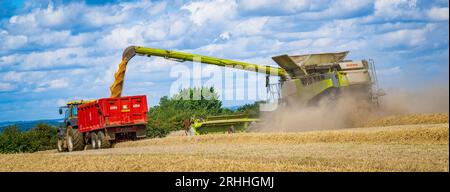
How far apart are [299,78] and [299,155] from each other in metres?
10.0

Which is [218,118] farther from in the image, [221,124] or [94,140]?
[94,140]

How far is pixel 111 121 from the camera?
23.4 meters

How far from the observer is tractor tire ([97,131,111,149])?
2355cm

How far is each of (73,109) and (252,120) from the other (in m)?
7.52

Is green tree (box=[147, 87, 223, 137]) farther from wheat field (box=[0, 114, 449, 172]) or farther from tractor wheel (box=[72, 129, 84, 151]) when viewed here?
wheat field (box=[0, 114, 449, 172])

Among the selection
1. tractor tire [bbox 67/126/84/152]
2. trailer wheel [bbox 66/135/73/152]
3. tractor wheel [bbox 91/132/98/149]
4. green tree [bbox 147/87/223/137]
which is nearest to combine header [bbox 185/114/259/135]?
tractor wheel [bbox 91/132/98/149]

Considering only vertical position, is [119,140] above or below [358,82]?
below

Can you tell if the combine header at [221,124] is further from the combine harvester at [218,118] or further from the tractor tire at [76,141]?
the tractor tire at [76,141]

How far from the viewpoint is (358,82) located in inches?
936

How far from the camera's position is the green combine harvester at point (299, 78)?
23.8 m

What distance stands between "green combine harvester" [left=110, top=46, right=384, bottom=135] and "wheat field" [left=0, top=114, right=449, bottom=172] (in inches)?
64.9

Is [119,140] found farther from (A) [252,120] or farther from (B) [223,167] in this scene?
(B) [223,167]
